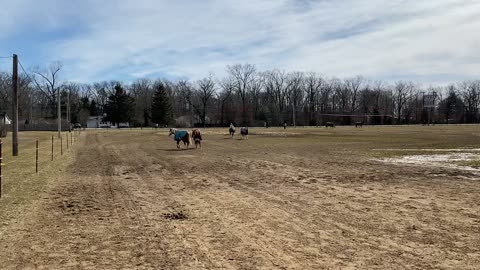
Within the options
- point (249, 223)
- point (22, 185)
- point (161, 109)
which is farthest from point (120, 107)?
point (249, 223)

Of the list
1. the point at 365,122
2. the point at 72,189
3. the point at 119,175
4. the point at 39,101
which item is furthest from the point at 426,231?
the point at 365,122

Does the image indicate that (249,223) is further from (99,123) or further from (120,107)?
(99,123)

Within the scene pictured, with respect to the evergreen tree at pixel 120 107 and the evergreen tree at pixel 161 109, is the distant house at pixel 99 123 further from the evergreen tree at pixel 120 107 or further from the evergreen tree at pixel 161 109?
the evergreen tree at pixel 161 109

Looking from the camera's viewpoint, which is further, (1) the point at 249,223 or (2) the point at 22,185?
(2) the point at 22,185

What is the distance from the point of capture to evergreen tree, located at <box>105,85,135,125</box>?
128500 mm

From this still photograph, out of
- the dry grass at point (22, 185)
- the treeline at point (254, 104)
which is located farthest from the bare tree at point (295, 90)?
the dry grass at point (22, 185)

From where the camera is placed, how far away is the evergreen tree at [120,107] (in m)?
128

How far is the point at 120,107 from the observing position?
128m

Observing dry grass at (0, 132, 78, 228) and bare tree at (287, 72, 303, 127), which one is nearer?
dry grass at (0, 132, 78, 228)

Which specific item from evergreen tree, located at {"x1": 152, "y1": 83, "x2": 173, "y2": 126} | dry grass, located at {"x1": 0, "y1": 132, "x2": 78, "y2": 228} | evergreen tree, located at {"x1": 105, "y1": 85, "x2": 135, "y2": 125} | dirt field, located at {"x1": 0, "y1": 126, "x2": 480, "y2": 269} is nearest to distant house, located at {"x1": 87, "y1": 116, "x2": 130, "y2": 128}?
evergreen tree, located at {"x1": 105, "y1": 85, "x2": 135, "y2": 125}

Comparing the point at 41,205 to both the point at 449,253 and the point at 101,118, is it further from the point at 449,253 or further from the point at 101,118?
the point at 101,118

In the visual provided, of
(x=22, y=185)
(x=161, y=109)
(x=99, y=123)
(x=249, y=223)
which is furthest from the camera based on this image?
(x=99, y=123)

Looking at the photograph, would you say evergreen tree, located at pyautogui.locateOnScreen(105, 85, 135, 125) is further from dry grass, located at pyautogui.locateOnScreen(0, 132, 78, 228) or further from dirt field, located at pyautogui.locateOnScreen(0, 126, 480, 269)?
dirt field, located at pyautogui.locateOnScreen(0, 126, 480, 269)

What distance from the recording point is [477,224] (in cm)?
830
